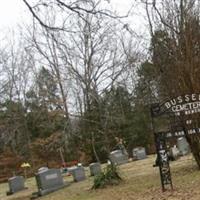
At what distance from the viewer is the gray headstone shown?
19289mm

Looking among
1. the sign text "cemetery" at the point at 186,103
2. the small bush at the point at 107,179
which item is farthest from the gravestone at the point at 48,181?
the sign text "cemetery" at the point at 186,103

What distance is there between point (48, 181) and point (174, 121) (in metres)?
6.87

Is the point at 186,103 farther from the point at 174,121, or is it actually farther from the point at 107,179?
the point at 107,179

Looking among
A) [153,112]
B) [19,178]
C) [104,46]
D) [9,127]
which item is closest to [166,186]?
[153,112]

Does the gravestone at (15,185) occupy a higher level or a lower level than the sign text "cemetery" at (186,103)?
lower

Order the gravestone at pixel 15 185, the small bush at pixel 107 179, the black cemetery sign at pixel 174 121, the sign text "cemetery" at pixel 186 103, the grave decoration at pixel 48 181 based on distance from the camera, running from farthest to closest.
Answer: the gravestone at pixel 15 185 < the grave decoration at pixel 48 181 < the small bush at pixel 107 179 < the sign text "cemetery" at pixel 186 103 < the black cemetery sign at pixel 174 121

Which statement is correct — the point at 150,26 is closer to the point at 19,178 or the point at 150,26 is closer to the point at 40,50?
the point at 19,178

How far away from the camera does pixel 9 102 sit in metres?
46.1

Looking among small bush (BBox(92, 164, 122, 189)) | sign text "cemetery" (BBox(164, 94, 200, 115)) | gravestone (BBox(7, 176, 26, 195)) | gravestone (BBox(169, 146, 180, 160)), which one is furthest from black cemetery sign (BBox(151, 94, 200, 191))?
gravestone (BBox(7, 176, 26, 195))

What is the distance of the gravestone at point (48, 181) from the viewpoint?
1928 centimetres

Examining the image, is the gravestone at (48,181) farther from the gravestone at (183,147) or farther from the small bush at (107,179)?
the gravestone at (183,147)

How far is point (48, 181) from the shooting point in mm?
19688

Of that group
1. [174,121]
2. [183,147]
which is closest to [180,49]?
[174,121]

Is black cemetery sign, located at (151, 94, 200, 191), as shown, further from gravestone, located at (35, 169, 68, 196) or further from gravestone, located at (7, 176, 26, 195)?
gravestone, located at (7, 176, 26, 195)
